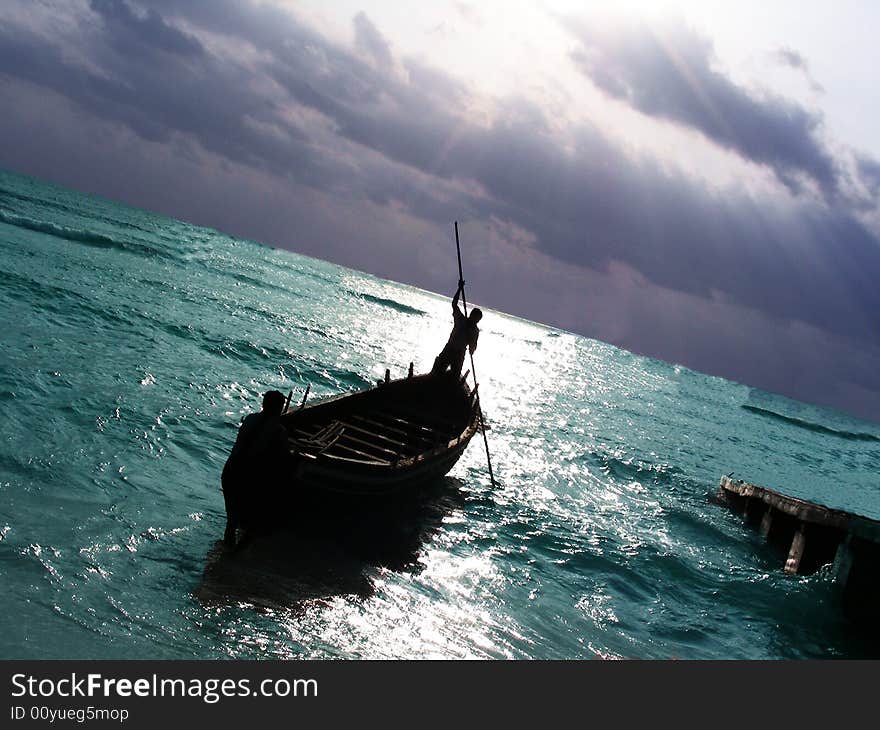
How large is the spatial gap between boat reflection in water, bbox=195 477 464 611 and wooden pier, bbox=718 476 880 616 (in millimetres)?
7903

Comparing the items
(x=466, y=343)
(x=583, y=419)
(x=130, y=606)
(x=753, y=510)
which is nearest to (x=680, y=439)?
(x=583, y=419)

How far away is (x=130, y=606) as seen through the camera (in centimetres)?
675

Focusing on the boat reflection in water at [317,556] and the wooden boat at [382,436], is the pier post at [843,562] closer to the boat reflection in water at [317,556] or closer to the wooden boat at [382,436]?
the wooden boat at [382,436]

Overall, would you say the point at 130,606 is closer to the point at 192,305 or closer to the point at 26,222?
the point at 192,305

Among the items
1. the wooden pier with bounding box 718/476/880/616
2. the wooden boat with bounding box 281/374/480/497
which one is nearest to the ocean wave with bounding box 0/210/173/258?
the wooden boat with bounding box 281/374/480/497

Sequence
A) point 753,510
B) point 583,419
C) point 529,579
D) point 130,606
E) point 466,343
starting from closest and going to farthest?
point 130,606
point 529,579
point 466,343
point 753,510
point 583,419

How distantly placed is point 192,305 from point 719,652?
101ft

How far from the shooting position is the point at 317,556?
8.88m

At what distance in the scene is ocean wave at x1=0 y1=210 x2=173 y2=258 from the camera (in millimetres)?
46781

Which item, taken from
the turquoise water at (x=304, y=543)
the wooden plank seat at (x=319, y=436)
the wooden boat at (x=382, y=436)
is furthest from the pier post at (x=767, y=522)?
the wooden plank seat at (x=319, y=436)

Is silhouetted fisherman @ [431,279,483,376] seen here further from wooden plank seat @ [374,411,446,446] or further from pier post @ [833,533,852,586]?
pier post @ [833,533,852,586]

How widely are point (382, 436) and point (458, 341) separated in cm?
429

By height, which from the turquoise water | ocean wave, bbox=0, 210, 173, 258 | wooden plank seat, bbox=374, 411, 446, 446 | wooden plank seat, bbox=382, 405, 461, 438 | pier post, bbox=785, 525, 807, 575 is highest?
ocean wave, bbox=0, 210, 173, 258

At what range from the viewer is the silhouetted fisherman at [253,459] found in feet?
25.3
